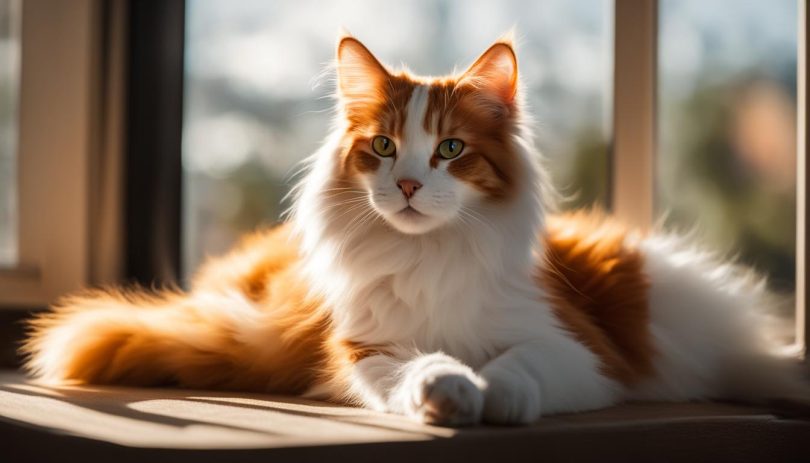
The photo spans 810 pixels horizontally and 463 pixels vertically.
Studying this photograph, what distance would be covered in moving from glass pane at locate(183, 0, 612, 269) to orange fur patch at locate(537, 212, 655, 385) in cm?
47

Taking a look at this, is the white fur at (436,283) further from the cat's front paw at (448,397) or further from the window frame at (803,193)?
the window frame at (803,193)

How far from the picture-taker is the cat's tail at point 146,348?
1.64 metres

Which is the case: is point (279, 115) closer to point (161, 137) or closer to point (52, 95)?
point (161, 137)

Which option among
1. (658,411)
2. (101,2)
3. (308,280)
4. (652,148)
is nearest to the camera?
(658,411)

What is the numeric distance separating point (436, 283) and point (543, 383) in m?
0.25

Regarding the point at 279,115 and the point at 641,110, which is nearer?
the point at 641,110

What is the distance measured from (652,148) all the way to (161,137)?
1.39m

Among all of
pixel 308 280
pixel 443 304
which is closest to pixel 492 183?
pixel 443 304

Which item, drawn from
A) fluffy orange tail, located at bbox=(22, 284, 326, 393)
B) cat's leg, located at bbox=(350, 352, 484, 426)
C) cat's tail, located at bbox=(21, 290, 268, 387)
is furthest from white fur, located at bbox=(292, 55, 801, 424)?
cat's tail, located at bbox=(21, 290, 268, 387)

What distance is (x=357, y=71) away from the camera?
153 cm

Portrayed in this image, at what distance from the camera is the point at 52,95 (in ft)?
7.79

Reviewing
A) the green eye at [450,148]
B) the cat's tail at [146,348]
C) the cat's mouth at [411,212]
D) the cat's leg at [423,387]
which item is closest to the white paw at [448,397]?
the cat's leg at [423,387]

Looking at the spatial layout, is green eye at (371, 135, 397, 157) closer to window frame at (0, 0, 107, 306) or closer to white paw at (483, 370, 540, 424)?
white paw at (483, 370, 540, 424)

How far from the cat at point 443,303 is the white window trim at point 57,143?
61cm
